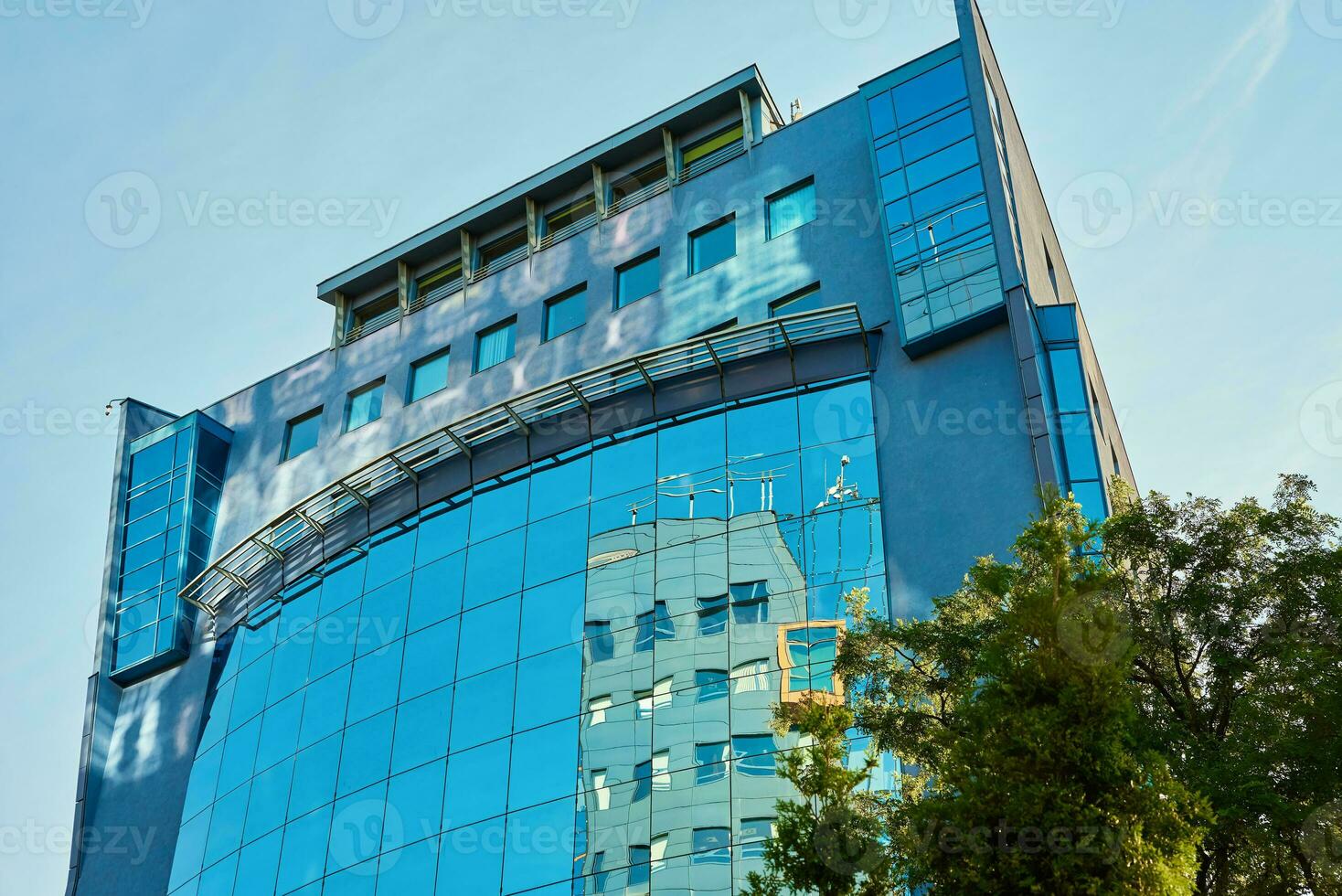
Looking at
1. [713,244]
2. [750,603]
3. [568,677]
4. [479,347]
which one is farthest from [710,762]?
[479,347]

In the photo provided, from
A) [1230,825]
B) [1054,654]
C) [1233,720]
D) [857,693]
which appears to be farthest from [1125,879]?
[857,693]

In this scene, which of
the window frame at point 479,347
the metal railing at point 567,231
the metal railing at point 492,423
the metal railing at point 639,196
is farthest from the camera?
the metal railing at point 567,231

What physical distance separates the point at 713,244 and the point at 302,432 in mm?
14807

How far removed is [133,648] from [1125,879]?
33468 mm

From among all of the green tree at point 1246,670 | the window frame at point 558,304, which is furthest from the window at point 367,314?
the green tree at point 1246,670

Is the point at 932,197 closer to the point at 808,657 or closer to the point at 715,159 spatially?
the point at 715,159

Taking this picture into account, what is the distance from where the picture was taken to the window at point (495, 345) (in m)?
38.2

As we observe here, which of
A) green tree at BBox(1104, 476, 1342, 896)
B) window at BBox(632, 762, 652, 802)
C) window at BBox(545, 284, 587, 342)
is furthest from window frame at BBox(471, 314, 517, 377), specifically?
green tree at BBox(1104, 476, 1342, 896)

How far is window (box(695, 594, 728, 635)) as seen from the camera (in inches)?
1118

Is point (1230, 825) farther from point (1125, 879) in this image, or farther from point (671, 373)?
point (671, 373)

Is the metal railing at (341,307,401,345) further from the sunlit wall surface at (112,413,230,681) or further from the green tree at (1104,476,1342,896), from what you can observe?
the green tree at (1104,476,1342,896)

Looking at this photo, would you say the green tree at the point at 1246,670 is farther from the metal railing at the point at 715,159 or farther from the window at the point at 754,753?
the metal railing at the point at 715,159

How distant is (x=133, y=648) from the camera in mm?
40156

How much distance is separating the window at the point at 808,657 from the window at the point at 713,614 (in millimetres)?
1374
